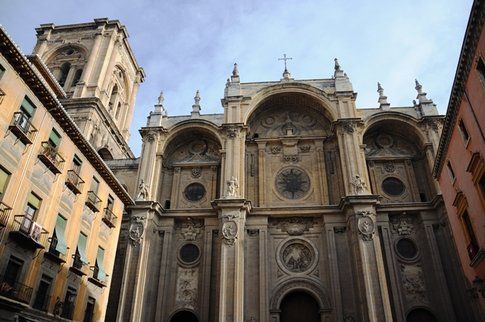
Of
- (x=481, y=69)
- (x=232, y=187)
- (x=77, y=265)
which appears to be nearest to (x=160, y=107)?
(x=232, y=187)

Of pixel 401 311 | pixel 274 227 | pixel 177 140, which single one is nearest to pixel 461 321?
pixel 401 311

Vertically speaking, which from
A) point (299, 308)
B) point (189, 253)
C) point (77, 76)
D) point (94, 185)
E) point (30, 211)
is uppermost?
point (77, 76)

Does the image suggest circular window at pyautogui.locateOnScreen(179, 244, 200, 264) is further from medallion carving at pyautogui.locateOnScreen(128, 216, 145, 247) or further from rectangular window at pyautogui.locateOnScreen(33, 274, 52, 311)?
rectangular window at pyautogui.locateOnScreen(33, 274, 52, 311)

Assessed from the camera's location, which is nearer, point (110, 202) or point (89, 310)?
point (89, 310)

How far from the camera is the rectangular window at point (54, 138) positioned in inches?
746

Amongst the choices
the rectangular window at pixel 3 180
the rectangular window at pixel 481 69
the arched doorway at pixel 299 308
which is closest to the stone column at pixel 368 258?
the arched doorway at pixel 299 308

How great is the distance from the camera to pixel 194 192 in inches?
1216

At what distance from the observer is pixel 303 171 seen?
3078 centimetres

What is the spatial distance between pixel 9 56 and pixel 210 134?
17.8m

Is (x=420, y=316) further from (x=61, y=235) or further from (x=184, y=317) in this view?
(x=61, y=235)

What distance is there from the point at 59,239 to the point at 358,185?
18.7m

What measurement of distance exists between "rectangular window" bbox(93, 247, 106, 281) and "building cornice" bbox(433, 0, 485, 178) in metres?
20.0

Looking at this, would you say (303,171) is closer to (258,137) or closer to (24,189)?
(258,137)

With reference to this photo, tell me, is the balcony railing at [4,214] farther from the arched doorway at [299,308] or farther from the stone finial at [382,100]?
the stone finial at [382,100]
